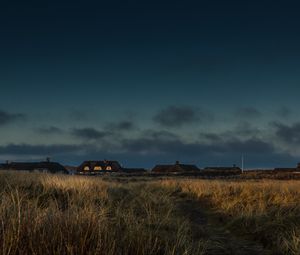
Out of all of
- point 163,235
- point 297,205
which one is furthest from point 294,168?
point 163,235

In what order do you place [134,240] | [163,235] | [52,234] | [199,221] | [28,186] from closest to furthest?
[52,234] < [134,240] < [163,235] < [199,221] < [28,186]

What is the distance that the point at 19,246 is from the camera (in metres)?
4.34

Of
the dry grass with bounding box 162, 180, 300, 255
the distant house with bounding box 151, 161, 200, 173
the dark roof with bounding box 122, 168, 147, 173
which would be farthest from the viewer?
the dark roof with bounding box 122, 168, 147, 173

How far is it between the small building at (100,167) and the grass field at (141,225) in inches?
3276

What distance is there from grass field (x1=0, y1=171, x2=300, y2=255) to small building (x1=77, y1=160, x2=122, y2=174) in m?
83.2

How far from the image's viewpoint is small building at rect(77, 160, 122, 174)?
99625 millimetres

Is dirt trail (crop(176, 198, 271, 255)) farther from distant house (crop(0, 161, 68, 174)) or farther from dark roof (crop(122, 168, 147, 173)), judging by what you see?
dark roof (crop(122, 168, 147, 173))

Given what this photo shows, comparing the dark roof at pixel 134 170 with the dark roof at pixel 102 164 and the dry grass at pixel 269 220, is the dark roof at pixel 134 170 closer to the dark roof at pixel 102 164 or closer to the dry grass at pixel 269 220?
the dark roof at pixel 102 164

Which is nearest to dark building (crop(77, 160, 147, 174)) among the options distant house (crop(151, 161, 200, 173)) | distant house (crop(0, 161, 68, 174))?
distant house (crop(151, 161, 200, 173))

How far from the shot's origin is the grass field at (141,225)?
4.55 m

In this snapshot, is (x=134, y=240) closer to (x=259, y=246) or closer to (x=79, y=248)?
(x=79, y=248)

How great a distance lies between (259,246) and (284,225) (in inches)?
58.0

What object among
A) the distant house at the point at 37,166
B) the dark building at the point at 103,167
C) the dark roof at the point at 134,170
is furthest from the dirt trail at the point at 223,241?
the dark building at the point at 103,167

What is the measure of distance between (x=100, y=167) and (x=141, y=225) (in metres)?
94.7
